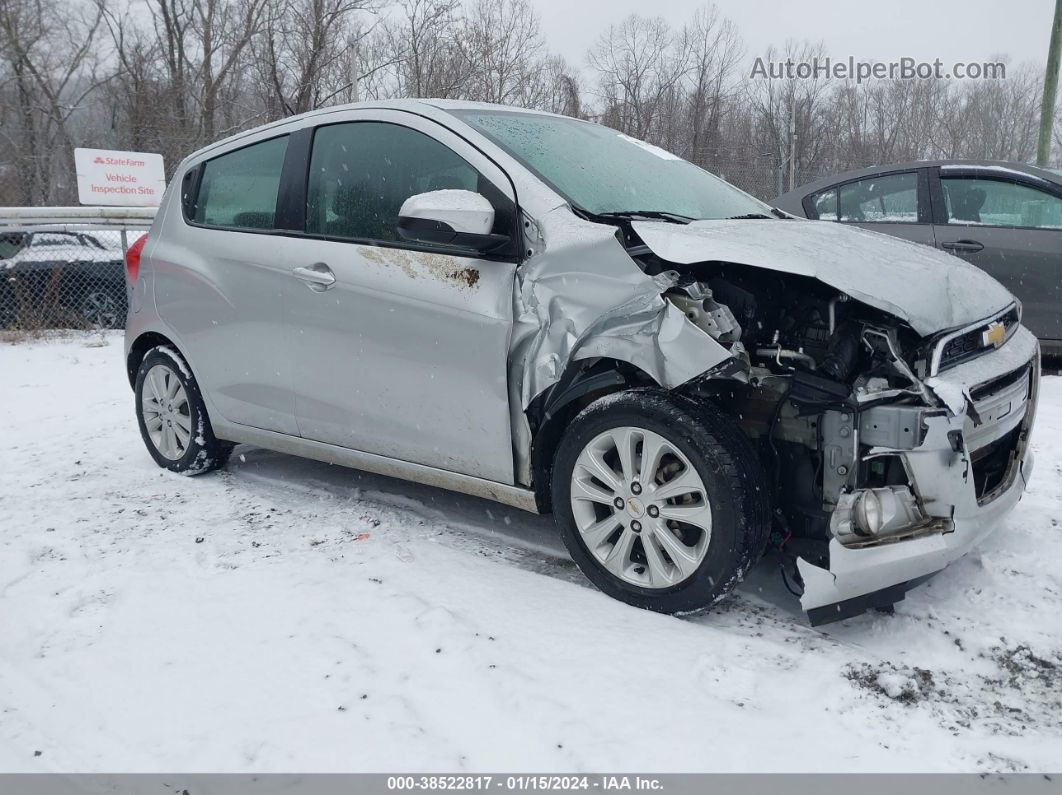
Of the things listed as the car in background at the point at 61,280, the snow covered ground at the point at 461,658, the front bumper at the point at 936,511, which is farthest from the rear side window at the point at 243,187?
the car in background at the point at 61,280

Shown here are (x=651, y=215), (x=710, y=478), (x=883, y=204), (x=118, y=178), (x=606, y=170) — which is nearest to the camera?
(x=710, y=478)

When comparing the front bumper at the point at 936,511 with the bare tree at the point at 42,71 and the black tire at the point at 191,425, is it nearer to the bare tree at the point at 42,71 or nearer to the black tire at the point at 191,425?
the black tire at the point at 191,425

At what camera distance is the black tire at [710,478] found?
8.68 feet

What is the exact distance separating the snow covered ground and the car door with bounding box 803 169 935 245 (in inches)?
114

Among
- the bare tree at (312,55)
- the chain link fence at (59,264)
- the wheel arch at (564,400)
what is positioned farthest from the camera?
the bare tree at (312,55)

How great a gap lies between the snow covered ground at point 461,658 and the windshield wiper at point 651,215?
1349 millimetres

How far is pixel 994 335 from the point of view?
114 inches

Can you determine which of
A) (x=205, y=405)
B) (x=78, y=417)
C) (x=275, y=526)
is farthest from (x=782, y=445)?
(x=78, y=417)

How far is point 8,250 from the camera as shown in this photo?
938cm

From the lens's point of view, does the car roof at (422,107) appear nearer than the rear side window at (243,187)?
Yes

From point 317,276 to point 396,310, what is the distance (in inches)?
19.0

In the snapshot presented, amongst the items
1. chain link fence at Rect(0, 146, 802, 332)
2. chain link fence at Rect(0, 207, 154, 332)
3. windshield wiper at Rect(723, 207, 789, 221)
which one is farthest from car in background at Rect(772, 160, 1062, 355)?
chain link fence at Rect(0, 207, 154, 332)

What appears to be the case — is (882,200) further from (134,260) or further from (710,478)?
(134,260)

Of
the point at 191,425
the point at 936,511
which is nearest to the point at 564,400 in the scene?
the point at 936,511
